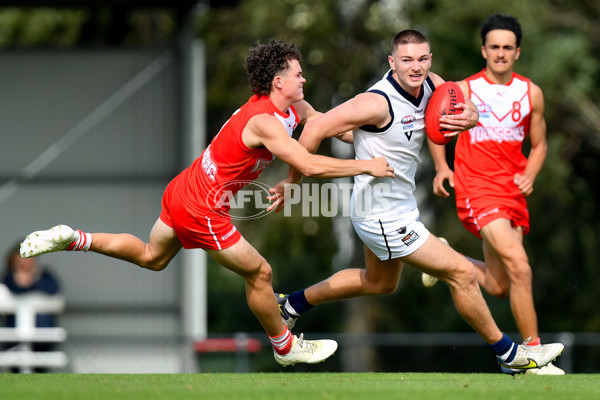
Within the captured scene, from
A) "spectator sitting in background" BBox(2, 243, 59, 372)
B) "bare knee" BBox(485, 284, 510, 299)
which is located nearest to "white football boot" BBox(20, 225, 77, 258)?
"bare knee" BBox(485, 284, 510, 299)

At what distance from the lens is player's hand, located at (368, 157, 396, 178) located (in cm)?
665

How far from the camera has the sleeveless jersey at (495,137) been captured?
8.22 m

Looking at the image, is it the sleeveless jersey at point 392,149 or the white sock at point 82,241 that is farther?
the white sock at point 82,241

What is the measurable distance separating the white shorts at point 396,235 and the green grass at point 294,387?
0.88 meters

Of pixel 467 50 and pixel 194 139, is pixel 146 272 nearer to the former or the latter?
pixel 194 139

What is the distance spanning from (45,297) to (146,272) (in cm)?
266

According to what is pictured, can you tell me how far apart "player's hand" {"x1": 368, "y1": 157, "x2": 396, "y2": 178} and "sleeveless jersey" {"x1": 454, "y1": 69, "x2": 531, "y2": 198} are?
5.64 feet

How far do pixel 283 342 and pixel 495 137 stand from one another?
236cm

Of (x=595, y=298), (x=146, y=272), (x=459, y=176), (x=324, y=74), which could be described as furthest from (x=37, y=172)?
(x=595, y=298)

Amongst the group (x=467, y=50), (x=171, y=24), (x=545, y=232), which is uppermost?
(x=171, y=24)

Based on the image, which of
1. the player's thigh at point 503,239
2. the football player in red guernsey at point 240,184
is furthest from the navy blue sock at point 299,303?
the player's thigh at point 503,239

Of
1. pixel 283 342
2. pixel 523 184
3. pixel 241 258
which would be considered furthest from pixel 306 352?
pixel 523 184

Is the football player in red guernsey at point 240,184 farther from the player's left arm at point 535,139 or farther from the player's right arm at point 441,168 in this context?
the player's left arm at point 535,139

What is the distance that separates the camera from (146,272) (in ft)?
51.0
